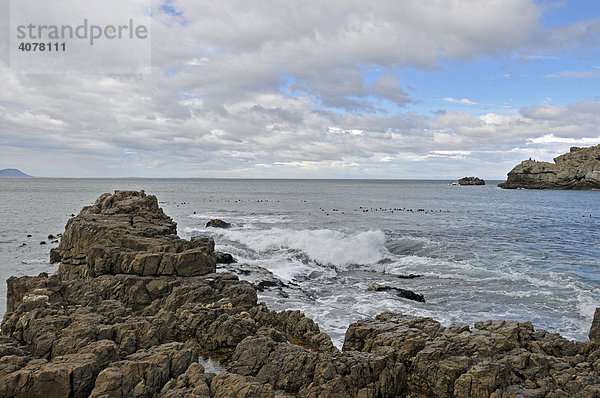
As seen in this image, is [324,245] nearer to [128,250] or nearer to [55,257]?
[128,250]

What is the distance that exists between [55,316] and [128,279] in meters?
5.77

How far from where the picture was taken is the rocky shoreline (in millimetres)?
9266

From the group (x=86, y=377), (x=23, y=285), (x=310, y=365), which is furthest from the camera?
(x=23, y=285)

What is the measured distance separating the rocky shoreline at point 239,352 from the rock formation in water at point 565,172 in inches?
6249

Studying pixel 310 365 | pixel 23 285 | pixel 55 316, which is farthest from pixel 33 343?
pixel 310 365

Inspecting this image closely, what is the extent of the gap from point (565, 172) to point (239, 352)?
169m

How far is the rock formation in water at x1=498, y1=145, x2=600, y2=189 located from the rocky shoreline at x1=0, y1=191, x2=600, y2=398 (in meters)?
159

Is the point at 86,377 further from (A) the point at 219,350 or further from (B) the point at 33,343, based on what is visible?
(A) the point at 219,350

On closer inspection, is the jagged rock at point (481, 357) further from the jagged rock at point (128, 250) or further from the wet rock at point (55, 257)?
the wet rock at point (55, 257)

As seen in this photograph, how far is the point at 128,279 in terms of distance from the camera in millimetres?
18234

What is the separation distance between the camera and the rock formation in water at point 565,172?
463 feet

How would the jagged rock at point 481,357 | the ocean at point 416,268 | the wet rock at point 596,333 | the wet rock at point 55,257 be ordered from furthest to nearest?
the wet rock at point 55,257 < the ocean at point 416,268 < the wet rock at point 596,333 < the jagged rock at point 481,357

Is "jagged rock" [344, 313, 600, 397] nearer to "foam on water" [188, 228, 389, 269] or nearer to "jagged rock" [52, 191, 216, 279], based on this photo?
"jagged rock" [52, 191, 216, 279]

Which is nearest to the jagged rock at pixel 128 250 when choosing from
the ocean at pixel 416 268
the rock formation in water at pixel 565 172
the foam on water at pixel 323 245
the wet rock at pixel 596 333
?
the ocean at pixel 416 268
